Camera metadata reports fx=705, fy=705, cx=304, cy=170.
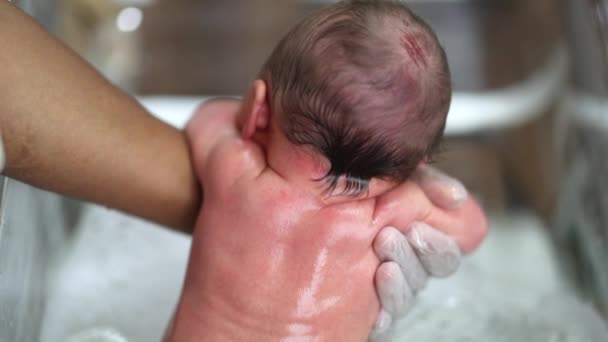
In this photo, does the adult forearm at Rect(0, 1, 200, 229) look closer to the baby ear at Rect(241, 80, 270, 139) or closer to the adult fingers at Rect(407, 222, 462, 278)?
the baby ear at Rect(241, 80, 270, 139)

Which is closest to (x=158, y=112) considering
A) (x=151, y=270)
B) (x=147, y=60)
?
(x=147, y=60)

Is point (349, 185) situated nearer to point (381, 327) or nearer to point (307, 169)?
point (307, 169)

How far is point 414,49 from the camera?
585 mm

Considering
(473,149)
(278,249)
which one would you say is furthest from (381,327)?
(473,149)

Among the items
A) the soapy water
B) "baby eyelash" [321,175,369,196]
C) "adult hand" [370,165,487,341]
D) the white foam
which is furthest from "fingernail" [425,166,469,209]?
the white foam

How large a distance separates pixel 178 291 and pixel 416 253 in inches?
15.2

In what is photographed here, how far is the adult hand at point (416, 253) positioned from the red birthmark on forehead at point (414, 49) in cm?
15

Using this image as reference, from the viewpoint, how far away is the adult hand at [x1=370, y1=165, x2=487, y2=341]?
67 cm

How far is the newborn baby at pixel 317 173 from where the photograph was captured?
1.90 feet

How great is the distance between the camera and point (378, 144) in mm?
587

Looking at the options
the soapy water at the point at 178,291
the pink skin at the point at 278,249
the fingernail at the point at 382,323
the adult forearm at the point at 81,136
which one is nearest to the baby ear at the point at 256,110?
the pink skin at the point at 278,249

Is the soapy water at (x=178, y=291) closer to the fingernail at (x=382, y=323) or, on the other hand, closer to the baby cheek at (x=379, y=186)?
the fingernail at (x=382, y=323)

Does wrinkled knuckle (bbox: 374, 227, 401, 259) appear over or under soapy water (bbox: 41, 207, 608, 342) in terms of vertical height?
over

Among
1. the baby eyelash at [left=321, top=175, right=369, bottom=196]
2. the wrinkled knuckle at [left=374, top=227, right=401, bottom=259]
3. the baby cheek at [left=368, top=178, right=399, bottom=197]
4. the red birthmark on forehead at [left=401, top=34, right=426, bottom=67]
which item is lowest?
the wrinkled knuckle at [left=374, top=227, right=401, bottom=259]
